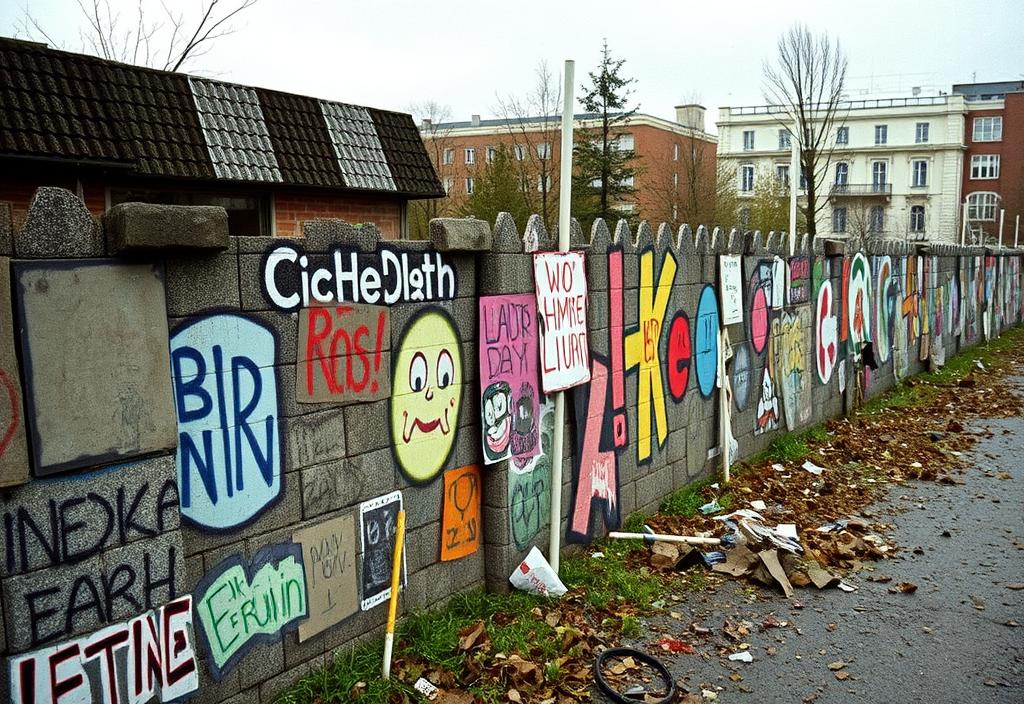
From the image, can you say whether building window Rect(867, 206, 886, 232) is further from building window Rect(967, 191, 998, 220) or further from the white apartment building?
building window Rect(967, 191, 998, 220)

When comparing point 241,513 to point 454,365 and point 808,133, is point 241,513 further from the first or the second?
point 808,133

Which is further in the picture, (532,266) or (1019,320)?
(1019,320)

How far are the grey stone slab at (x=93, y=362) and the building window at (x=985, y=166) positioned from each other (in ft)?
260

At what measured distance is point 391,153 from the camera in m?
12.7

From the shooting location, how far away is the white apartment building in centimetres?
6850

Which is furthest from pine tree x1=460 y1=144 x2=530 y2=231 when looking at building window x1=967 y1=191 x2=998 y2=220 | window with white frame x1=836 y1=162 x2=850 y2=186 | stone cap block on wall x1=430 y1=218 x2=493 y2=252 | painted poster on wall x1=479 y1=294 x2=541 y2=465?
building window x1=967 y1=191 x2=998 y2=220

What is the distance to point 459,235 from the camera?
16.4 feet

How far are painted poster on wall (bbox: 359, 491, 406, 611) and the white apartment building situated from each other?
6679 centimetres

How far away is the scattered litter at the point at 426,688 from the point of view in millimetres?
4281

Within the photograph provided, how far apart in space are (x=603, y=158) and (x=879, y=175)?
43.8m

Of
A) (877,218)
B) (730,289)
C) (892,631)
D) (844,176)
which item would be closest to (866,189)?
(844,176)

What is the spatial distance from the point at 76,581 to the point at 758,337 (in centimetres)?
777

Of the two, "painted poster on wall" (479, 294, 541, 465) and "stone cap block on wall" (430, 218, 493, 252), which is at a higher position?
"stone cap block on wall" (430, 218, 493, 252)

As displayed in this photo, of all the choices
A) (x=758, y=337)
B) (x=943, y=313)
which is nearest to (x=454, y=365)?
(x=758, y=337)
